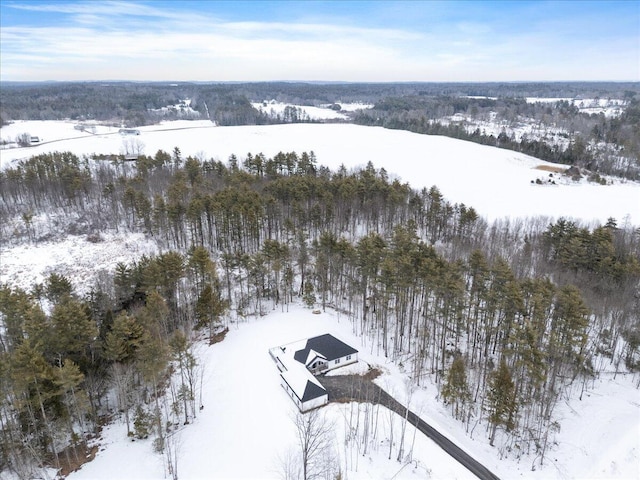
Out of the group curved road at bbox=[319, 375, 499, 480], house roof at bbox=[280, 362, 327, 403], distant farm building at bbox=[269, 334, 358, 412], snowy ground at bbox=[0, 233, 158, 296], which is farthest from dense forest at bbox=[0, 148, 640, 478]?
house roof at bbox=[280, 362, 327, 403]

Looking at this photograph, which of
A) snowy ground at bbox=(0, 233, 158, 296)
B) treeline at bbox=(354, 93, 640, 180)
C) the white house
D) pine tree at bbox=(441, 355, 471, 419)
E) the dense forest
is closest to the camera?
the dense forest

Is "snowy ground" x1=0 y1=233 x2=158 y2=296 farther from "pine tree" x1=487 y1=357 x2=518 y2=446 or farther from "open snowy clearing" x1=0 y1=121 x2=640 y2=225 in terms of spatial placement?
"open snowy clearing" x1=0 y1=121 x2=640 y2=225

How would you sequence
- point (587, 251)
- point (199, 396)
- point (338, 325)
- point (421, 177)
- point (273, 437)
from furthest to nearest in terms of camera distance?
point (421, 177) < point (587, 251) < point (338, 325) < point (199, 396) < point (273, 437)

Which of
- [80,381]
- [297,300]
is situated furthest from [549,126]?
[80,381]

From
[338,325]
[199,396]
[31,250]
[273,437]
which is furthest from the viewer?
[31,250]

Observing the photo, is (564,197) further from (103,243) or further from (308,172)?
(103,243)

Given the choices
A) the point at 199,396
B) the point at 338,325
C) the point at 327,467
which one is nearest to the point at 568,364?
the point at 338,325

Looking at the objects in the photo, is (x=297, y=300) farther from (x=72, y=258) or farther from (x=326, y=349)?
(x=72, y=258)
